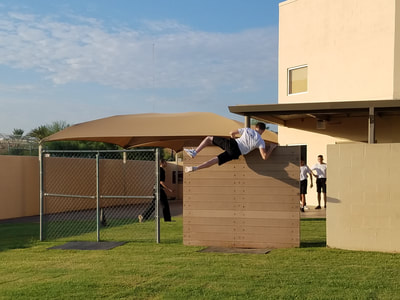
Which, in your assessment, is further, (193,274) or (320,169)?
(320,169)

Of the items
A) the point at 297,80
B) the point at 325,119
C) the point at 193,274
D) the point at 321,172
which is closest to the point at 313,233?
the point at 193,274

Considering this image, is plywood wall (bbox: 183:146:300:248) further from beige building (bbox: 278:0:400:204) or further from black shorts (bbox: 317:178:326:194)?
beige building (bbox: 278:0:400:204)

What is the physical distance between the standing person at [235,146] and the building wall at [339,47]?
866 centimetres

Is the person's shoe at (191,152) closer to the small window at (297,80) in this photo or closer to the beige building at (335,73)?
the beige building at (335,73)

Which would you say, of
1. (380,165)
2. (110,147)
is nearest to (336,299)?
(380,165)

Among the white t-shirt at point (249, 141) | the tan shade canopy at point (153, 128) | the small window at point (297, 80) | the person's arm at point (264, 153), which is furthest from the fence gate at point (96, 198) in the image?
the small window at point (297, 80)

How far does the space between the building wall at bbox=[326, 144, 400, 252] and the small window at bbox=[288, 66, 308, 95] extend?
1022 cm

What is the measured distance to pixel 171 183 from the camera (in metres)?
27.0

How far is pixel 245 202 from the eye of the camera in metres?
10.0

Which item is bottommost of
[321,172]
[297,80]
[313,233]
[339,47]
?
[313,233]

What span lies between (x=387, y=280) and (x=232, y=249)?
3.37 metres

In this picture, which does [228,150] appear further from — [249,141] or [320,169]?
[320,169]

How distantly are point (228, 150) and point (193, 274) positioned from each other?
290 centimetres

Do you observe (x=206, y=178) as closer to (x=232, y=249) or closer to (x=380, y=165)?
(x=232, y=249)
